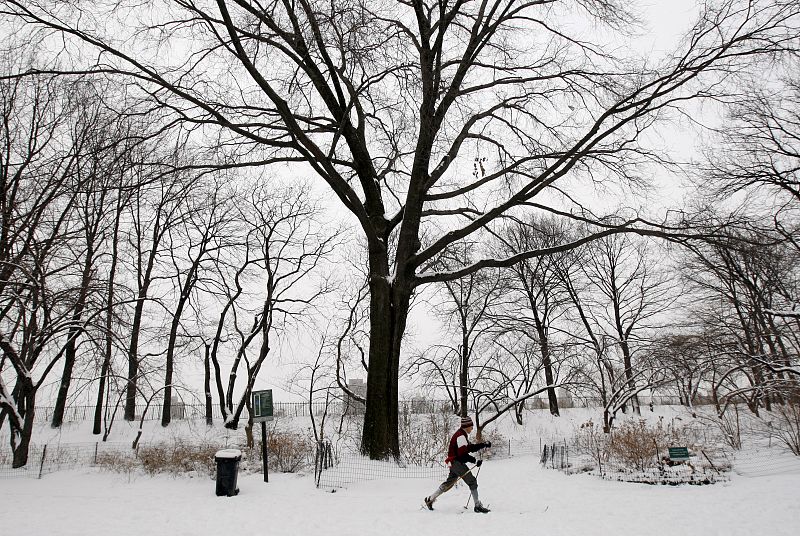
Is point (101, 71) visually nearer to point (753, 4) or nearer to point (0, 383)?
point (0, 383)

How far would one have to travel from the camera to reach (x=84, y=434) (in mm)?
21953

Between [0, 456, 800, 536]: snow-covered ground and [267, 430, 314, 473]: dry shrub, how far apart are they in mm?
771

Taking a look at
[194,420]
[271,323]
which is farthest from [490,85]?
[194,420]

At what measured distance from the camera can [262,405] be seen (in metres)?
10.8

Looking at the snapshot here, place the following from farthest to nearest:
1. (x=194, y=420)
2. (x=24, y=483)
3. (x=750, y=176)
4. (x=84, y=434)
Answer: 1. (x=194, y=420)
2. (x=84, y=434)
3. (x=750, y=176)
4. (x=24, y=483)

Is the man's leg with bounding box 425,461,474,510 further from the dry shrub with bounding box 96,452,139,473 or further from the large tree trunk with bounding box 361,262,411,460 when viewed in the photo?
the dry shrub with bounding box 96,452,139,473

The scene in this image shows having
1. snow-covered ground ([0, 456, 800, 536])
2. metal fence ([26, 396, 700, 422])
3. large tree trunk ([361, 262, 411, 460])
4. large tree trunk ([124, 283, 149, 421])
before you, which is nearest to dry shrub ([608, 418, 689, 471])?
snow-covered ground ([0, 456, 800, 536])

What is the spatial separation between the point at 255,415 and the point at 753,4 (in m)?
12.5

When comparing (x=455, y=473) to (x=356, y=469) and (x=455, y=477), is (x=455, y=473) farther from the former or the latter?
(x=356, y=469)

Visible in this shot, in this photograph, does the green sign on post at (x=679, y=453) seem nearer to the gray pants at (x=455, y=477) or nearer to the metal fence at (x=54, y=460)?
the gray pants at (x=455, y=477)

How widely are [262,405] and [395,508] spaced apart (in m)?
4.04

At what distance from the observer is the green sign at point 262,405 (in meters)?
10.6

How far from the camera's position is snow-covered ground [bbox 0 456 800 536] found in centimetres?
679

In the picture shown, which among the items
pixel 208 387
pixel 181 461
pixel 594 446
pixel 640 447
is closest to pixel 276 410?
pixel 208 387
